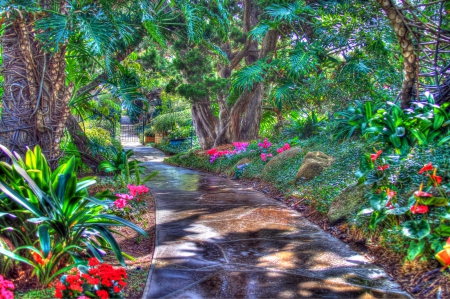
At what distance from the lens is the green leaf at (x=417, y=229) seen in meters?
3.07

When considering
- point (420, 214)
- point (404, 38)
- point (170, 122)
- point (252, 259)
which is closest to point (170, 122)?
point (170, 122)

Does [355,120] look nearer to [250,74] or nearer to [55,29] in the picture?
[250,74]

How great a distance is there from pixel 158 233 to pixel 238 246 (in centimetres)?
104

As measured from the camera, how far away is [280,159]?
8.43 meters

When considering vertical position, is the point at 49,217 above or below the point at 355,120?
below

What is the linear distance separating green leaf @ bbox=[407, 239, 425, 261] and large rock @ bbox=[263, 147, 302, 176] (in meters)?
5.10

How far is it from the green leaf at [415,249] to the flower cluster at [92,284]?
2.19 metres

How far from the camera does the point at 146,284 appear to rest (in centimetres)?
313

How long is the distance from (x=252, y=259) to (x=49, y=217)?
183cm

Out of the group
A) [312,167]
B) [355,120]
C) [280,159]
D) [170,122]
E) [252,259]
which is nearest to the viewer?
[252,259]

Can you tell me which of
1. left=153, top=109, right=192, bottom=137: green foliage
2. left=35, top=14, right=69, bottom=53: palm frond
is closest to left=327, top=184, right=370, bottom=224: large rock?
left=35, top=14, right=69, bottom=53: palm frond

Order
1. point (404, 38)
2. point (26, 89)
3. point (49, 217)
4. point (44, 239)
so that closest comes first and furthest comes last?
point (44, 239) → point (49, 217) → point (26, 89) → point (404, 38)

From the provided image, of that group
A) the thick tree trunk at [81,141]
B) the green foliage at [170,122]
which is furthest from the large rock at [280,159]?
the green foliage at [170,122]

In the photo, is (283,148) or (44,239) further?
(283,148)
